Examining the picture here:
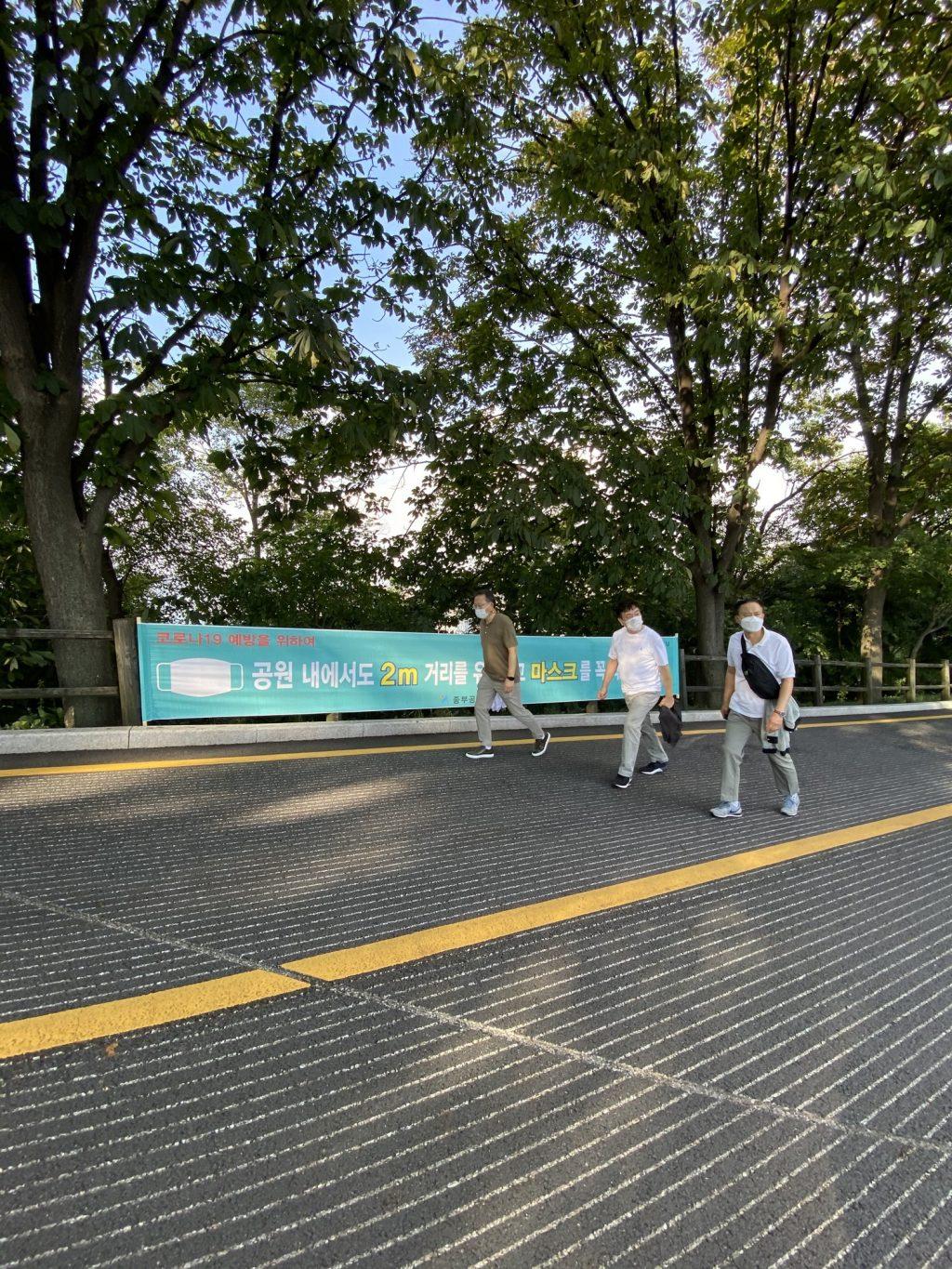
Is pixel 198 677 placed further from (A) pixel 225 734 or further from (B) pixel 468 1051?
(B) pixel 468 1051

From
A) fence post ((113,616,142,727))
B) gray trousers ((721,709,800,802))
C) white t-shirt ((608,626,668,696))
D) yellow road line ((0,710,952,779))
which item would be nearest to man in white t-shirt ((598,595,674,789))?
white t-shirt ((608,626,668,696))

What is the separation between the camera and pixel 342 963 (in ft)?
7.70

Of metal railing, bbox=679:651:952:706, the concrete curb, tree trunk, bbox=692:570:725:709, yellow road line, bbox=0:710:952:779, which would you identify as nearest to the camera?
yellow road line, bbox=0:710:952:779

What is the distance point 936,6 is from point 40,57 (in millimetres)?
10313

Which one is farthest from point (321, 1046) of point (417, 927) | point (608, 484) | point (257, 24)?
point (608, 484)

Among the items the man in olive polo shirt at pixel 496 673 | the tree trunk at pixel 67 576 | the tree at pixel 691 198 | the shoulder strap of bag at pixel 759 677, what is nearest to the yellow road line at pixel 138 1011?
the shoulder strap of bag at pixel 759 677

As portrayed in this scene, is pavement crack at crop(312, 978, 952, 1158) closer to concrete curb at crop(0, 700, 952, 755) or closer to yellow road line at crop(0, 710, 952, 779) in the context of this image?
yellow road line at crop(0, 710, 952, 779)

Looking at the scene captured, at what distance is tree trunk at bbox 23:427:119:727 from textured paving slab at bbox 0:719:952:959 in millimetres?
2376

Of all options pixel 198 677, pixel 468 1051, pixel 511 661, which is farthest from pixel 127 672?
pixel 468 1051

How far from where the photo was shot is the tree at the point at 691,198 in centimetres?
948

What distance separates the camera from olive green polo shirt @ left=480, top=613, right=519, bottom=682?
21.8 ft

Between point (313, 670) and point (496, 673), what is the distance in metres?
2.58

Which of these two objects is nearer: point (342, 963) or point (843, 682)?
point (342, 963)

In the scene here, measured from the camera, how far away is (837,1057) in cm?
195
